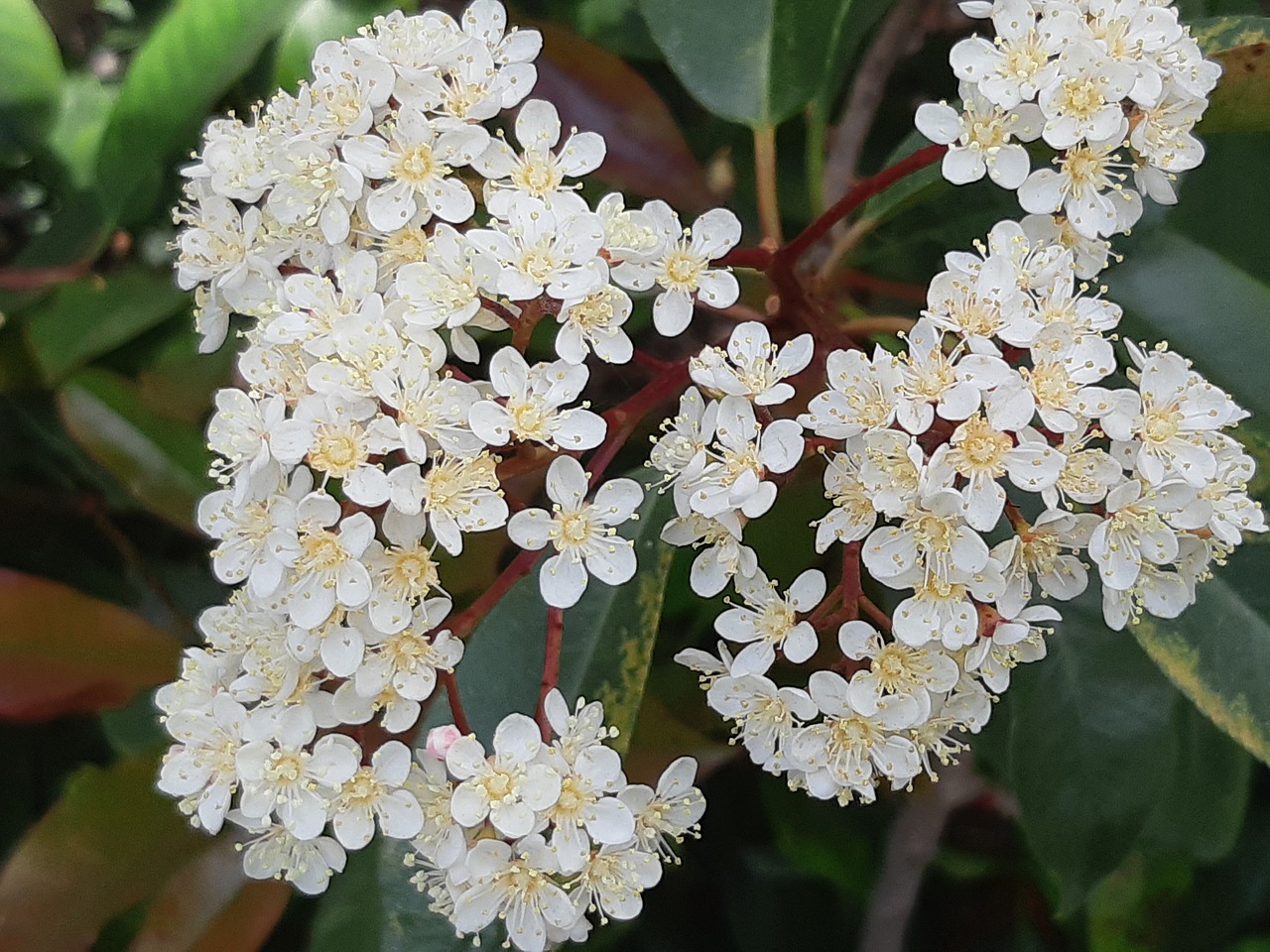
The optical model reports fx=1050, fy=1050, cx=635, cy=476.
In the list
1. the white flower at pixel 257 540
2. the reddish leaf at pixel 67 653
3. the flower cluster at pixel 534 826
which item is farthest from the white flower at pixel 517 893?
the reddish leaf at pixel 67 653

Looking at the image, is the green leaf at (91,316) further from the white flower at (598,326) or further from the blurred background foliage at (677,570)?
the white flower at (598,326)

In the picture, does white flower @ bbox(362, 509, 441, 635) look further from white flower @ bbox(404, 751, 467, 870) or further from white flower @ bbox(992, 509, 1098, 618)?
white flower @ bbox(992, 509, 1098, 618)

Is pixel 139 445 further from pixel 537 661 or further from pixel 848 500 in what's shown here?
pixel 848 500

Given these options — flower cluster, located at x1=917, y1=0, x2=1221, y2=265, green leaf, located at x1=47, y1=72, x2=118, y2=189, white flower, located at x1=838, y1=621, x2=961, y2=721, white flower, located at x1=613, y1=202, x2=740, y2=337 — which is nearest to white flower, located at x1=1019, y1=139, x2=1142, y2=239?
flower cluster, located at x1=917, y1=0, x2=1221, y2=265

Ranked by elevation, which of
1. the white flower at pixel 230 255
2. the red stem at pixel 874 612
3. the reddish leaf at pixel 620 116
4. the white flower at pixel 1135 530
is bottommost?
the white flower at pixel 230 255

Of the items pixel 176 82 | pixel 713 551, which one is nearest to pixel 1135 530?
pixel 713 551
